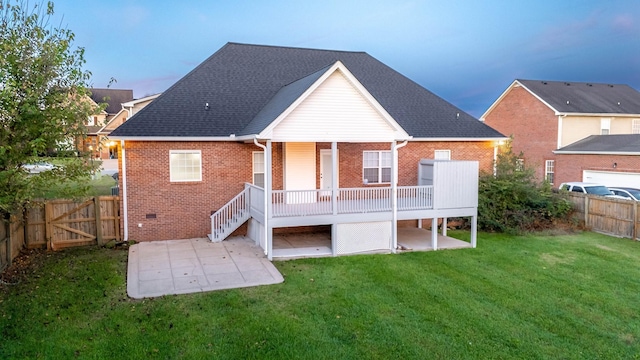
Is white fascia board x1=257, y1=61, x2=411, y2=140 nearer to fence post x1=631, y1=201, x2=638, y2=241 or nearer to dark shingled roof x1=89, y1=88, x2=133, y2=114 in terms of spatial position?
fence post x1=631, y1=201, x2=638, y2=241

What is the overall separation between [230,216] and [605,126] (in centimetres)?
2928

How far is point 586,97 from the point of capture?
31.7 meters

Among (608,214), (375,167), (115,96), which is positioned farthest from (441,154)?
(115,96)

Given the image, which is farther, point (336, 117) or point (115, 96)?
point (115, 96)

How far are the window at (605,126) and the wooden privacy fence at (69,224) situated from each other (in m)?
32.2

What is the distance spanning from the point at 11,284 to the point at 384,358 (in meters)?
8.54

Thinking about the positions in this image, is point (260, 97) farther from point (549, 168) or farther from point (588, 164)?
point (549, 168)

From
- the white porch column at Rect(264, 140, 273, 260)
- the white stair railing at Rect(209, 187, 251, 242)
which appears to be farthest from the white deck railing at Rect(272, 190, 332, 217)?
the white stair railing at Rect(209, 187, 251, 242)

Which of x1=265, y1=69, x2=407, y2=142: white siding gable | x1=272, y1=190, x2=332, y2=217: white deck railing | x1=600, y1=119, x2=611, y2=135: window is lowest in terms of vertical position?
x1=272, y1=190, x2=332, y2=217: white deck railing

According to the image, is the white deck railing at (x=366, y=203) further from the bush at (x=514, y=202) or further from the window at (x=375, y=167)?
the bush at (x=514, y=202)

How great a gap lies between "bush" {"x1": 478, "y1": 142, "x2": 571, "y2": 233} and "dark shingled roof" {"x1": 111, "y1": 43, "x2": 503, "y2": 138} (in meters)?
1.85

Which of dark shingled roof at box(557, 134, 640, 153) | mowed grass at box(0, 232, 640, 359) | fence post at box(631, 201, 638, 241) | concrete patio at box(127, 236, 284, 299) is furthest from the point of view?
dark shingled roof at box(557, 134, 640, 153)

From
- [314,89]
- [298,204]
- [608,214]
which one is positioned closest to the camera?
[314,89]

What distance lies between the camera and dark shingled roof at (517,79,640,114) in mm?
29688
